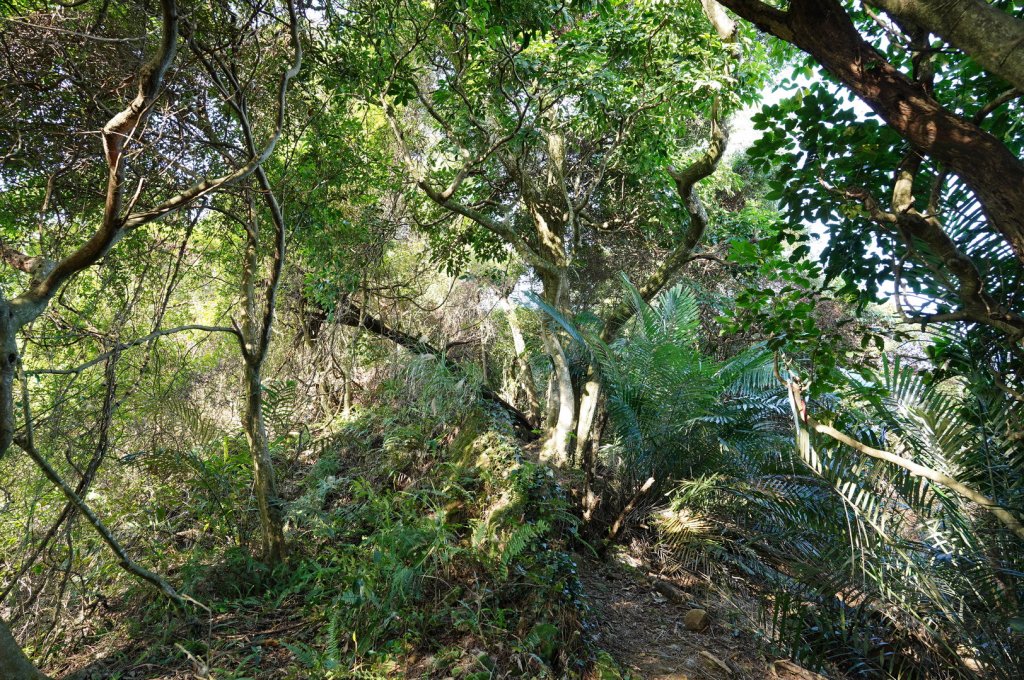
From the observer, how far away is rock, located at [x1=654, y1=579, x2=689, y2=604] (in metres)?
4.42

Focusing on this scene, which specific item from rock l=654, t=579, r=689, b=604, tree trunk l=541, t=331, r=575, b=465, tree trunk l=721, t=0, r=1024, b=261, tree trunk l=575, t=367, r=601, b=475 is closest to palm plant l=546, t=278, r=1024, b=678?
rock l=654, t=579, r=689, b=604

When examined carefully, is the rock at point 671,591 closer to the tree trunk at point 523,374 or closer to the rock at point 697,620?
the rock at point 697,620

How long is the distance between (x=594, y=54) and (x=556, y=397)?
138 inches

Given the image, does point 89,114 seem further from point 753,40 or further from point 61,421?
point 753,40

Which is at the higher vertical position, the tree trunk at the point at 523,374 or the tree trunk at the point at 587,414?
the tree trunk at the point at 523,374

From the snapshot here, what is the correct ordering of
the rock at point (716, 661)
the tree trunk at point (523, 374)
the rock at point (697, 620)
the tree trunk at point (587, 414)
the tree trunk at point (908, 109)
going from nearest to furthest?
the tree trunk at point (908, 109) → the rock at point (716, 661) → the rock at point (697, 620) → the tree trunk at point (587, 414) → the tree trunk at point (523, 374)

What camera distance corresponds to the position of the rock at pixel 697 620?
4.00 m

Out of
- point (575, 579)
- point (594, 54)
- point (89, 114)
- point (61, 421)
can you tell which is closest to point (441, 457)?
point (575, 579)

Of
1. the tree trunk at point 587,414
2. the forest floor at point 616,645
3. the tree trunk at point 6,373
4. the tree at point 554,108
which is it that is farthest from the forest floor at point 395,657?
the tree at point 554,108

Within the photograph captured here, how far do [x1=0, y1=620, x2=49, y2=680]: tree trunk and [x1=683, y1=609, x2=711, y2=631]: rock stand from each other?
141 inches

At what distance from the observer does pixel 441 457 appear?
5773 millimetres

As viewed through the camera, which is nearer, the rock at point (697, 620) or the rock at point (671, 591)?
the rock at point (697, 620)

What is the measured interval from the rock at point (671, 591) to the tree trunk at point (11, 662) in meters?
3.72

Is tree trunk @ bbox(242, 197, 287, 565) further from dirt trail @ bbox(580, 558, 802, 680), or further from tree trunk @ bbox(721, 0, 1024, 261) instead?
tree trunk @ bbox(721, 0, 1024, 261)
